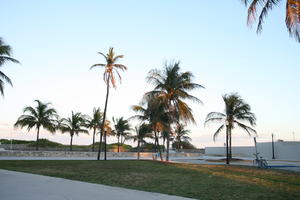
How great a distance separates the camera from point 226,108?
1132 inches

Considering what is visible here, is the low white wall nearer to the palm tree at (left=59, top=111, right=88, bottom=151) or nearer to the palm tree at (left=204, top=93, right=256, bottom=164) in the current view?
the palm tree at (left=204, top=93, right=256, bottom=164)

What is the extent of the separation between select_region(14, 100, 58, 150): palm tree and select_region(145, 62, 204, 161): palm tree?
65.6 ft

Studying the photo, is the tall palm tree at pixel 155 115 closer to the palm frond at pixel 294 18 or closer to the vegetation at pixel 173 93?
the vegetation at pixel 173 93

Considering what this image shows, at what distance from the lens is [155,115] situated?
25.8m

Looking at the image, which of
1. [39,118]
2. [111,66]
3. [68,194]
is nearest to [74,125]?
[39,118]

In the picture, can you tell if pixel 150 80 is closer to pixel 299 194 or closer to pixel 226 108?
pixel 226 108

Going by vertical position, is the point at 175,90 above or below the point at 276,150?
above

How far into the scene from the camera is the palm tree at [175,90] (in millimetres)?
23938

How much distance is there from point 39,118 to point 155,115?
2035 cm

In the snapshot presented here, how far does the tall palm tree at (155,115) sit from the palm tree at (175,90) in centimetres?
74

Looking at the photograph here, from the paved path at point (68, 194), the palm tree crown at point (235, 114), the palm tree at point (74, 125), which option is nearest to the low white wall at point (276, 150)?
the palm tree crown at point (235, 114)

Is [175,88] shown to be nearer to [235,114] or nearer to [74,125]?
[235,114]

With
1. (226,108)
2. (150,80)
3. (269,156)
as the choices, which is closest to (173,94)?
(150,80)

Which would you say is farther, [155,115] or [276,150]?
[276,150]
